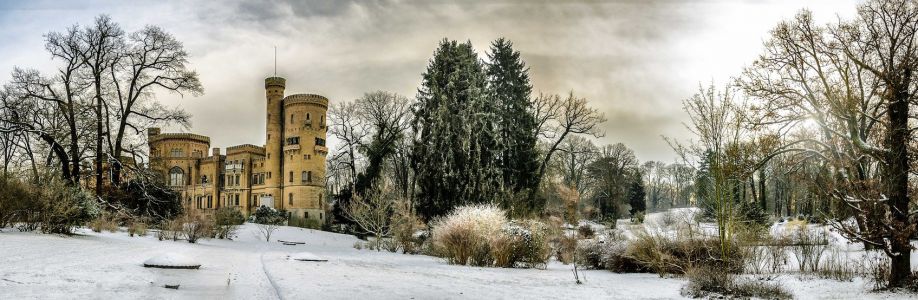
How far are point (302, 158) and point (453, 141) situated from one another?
2631cm

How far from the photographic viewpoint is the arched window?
57250mm

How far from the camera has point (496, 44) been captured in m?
35.3

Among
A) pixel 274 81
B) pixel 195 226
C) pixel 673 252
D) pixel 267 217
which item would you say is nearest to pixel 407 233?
pixel 195 226

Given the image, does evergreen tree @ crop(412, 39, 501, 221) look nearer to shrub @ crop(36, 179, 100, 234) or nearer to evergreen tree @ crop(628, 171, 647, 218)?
shrub @ crop(36, 179, 100, 234)

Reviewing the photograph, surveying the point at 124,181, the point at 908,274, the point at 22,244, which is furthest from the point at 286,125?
the point at 908,274

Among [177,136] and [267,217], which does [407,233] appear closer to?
[267,217]

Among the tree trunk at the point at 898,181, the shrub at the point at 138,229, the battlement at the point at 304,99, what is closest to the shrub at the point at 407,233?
the shrub at the point at 138,229

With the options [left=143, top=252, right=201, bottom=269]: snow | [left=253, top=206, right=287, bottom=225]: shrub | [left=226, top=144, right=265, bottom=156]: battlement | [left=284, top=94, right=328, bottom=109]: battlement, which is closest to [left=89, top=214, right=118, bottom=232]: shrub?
[left=143, top=252, right=201, bottom=269]: snow

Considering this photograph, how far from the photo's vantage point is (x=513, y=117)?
33.0 metres

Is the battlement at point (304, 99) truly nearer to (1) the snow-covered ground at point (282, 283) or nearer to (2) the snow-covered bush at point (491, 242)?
(2) the snow-covered bush at point (491, 242)

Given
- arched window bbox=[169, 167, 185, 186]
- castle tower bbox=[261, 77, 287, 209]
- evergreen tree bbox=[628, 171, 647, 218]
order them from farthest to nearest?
arched window bbox=[169, 167, 185, 186] → evergreen tree bbox=[628, 171, 647, 218] → castle tower bbox=[261, 77, 287, 209]

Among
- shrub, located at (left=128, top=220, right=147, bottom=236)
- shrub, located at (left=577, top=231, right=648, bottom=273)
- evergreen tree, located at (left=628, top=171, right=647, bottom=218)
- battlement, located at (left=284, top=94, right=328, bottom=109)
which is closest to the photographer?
shrub, located at (left=577, top=231, right=648, bottom=273)

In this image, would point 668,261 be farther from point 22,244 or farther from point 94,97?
point 94,97

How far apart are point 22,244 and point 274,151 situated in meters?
39.8
